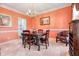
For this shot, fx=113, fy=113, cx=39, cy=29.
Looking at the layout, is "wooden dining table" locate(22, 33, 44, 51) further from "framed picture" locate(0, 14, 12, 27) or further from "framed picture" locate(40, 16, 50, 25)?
"framed picture" locate(0, 14, 12, 27)

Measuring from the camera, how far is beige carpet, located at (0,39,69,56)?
224 centimetres

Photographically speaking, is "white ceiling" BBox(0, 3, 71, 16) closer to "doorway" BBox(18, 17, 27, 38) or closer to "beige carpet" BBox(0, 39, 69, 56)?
"doorway" BBox(18, 17, 27, 38)

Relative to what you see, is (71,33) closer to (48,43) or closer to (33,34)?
(48,43)

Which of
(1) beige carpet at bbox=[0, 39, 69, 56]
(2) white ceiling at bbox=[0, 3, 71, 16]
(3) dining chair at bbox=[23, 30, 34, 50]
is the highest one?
(2) white ceiling at bbox=[0, 3, 71, 16]

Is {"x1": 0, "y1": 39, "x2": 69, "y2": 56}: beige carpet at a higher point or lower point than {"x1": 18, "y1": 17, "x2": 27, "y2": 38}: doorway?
lower

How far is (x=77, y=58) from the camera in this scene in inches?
86.7

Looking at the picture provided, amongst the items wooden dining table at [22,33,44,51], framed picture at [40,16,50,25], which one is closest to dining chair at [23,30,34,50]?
wooden dining table at [22,33,44,51]

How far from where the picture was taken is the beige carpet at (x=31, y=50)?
224 cm

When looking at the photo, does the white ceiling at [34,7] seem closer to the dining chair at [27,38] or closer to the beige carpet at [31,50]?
the dining chair at [27,38]

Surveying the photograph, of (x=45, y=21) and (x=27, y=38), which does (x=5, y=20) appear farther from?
(x=45, y=21)

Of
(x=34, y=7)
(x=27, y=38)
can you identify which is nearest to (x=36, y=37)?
(x=27, y=38)

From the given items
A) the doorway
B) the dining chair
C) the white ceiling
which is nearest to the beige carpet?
the dining chair

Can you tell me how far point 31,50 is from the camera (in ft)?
7.56

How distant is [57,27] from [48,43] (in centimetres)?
37
